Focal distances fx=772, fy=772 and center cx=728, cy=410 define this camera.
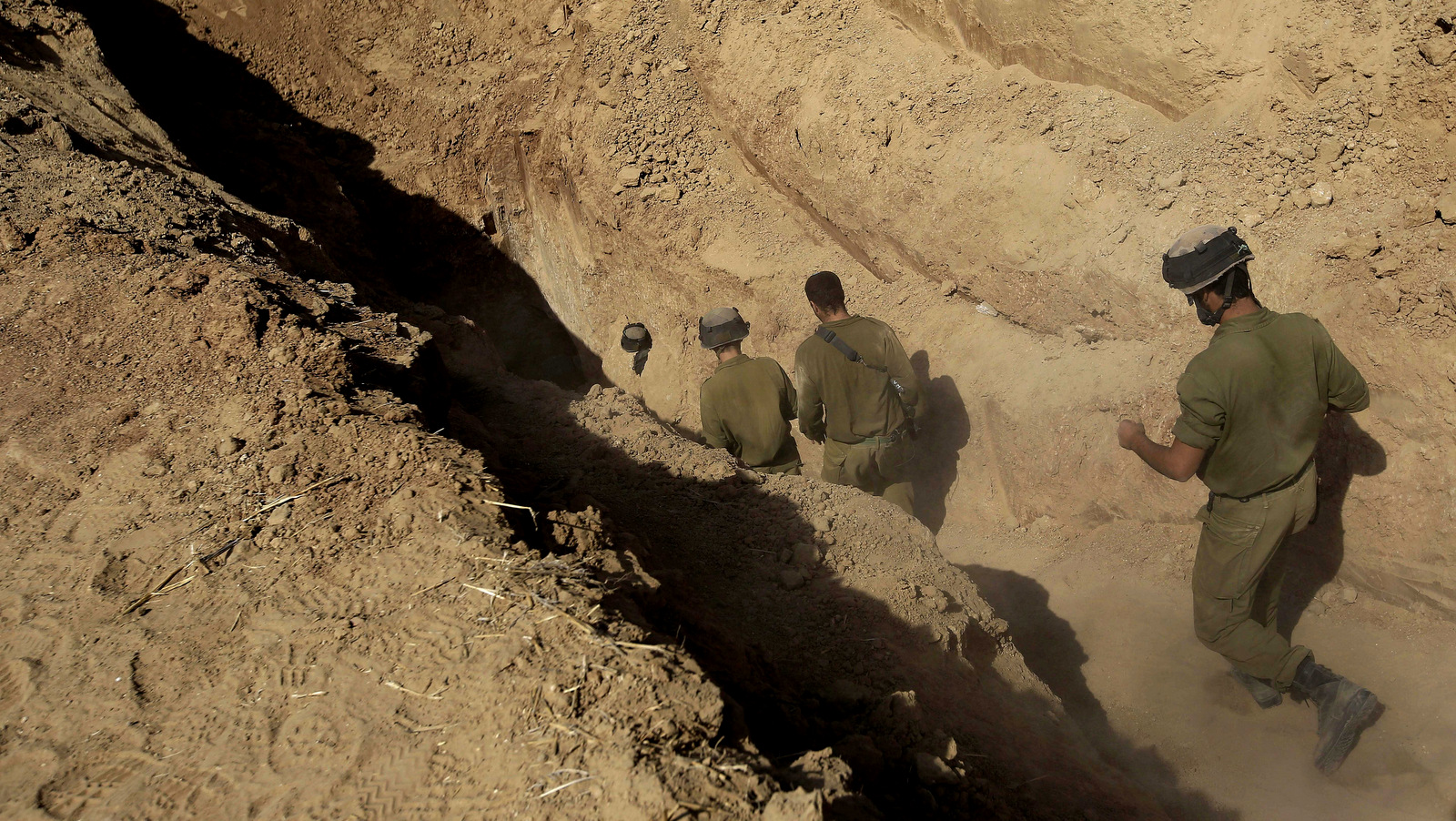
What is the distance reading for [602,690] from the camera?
164cm

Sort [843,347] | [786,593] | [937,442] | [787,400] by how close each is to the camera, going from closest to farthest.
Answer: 1. [786,593]
2. [843,347]
3. [787,400]
4. [937,442]

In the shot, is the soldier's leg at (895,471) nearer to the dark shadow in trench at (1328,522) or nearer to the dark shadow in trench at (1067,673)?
the dark shadow in trench at (1067,673)

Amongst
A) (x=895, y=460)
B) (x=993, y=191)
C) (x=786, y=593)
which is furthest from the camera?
(x=993, y=191)

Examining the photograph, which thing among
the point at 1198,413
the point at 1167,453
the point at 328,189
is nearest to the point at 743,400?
the point at 1167,453

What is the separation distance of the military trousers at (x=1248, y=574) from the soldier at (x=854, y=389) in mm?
1791

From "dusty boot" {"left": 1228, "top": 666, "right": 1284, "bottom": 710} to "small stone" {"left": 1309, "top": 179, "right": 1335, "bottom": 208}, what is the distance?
2409mm

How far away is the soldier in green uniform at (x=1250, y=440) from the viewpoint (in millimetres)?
3141

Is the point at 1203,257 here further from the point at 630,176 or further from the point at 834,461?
the point at 630,176

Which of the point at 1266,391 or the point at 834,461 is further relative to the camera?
the point at 834,461

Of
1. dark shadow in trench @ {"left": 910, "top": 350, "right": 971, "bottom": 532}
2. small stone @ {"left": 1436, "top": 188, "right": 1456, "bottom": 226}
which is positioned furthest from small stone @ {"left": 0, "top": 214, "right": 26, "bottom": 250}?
small stone @ {"left": 1436, "top": 188, "right": 1456, "bottom": 226}

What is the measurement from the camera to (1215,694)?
3932 mm

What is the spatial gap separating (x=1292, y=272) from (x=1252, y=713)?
2244 millimetres

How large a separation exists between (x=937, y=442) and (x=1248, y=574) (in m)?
2.49

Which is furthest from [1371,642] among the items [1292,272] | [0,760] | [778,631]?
[0,760]
